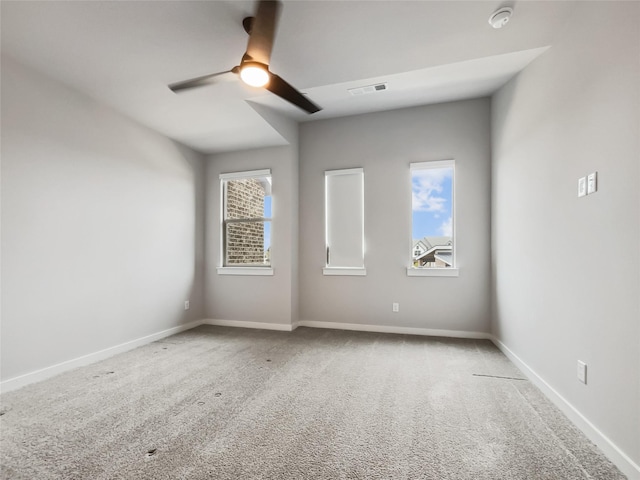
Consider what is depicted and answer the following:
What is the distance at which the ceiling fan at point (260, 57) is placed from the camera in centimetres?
179

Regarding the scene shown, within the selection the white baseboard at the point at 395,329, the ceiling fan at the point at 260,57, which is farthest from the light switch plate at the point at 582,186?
the white baseboard at the point at 395,329

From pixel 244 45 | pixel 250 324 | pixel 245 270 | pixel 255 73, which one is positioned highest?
pixel 244 45

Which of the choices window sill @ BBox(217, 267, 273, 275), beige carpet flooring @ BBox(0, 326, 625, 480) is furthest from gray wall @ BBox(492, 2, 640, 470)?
window sill @ BBox(217, 267, 273, 275)

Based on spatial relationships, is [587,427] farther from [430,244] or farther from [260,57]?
[260,57]

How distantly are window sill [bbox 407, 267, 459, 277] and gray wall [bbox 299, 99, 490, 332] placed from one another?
0.06 meters

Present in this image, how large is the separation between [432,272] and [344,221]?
4.54 ft

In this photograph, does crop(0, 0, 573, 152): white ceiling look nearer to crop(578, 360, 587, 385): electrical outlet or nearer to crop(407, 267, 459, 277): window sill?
crop(407, 267, 459, 277): window sill

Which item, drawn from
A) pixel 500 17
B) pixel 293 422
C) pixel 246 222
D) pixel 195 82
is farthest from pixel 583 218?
pixel 246 222

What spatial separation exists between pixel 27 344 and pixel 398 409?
10.1 feet

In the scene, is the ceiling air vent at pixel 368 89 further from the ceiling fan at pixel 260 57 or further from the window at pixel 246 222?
the window at pixel 246 222

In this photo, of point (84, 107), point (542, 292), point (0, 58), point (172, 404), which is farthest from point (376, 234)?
point (0, 58)

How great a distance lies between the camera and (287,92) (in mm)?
2389

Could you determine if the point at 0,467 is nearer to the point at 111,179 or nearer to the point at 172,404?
the point at 172,404

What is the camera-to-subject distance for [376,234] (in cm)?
433
